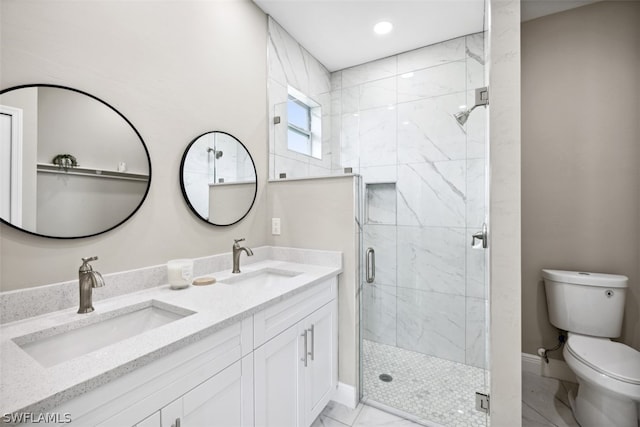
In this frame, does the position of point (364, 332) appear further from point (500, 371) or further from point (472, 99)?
point (472, 99)

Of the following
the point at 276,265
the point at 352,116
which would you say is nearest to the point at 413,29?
the point at 352,116

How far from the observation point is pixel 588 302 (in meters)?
1.89

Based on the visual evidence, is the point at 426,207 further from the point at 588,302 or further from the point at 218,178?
the point at 218,178

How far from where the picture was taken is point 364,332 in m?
1.90

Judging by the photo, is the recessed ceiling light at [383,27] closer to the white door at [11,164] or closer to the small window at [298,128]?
the small window at [298,128]

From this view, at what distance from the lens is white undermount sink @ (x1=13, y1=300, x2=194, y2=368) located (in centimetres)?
92

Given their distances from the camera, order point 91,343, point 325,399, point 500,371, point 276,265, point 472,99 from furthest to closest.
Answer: point 276,265 < point 472,99 < point 325,399 < point 500,371 < point 91,343

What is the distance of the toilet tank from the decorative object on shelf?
116 inches

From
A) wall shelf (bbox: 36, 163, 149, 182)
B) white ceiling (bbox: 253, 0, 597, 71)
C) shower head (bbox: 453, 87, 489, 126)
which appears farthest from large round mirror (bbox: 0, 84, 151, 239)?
shower head (bbox: 453, 87, 489, 126)

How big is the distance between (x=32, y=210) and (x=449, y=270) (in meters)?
2.21

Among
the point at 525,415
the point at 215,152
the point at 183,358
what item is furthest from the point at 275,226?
the point at 525,415

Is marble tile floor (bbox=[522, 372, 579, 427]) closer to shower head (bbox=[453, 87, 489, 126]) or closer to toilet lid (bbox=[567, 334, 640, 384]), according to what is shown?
toilet lid (bbox=[567, 334, 640, 384])

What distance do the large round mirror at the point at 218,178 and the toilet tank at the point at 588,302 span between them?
2.32 metres

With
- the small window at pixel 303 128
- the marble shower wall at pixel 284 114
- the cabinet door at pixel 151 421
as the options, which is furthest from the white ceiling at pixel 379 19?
the cabinet door at pixel 151 421
